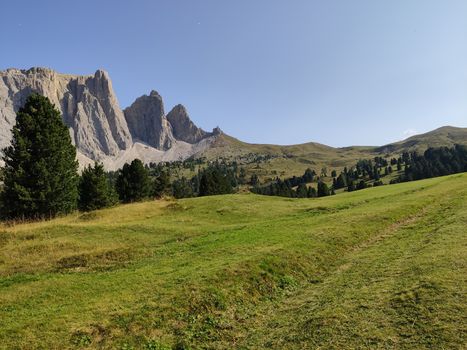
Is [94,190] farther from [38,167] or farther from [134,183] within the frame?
[38,167]

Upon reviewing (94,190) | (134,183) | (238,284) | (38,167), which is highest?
(38,167)

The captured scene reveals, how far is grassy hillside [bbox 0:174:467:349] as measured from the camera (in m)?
12.7

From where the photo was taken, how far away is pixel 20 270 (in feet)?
68.1

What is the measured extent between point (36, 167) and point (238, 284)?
32.6m

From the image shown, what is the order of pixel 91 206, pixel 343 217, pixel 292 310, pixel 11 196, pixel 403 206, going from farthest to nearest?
pixel 91 206, pixel 11 196, pixel 403 206, pixel 343 217, pixel 292 310

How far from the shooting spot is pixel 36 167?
132ft

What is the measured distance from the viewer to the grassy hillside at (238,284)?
41.6ft

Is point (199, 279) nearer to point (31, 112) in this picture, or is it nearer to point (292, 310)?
point (292, 310)

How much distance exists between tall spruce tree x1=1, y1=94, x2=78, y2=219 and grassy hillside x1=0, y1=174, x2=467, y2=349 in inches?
397

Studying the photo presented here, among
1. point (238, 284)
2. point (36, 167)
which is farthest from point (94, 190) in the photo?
point (238, 284)

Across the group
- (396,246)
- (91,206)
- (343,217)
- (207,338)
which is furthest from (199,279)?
(91,206)

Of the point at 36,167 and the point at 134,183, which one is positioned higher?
the point at 36,167

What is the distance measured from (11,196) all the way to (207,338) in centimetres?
3649

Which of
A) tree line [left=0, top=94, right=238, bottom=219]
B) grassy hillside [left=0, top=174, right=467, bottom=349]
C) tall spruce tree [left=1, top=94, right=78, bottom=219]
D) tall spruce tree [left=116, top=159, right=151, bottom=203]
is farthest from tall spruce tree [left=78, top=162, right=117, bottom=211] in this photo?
grassy hillside [left=0, top=174, right=467, bottom=349]
